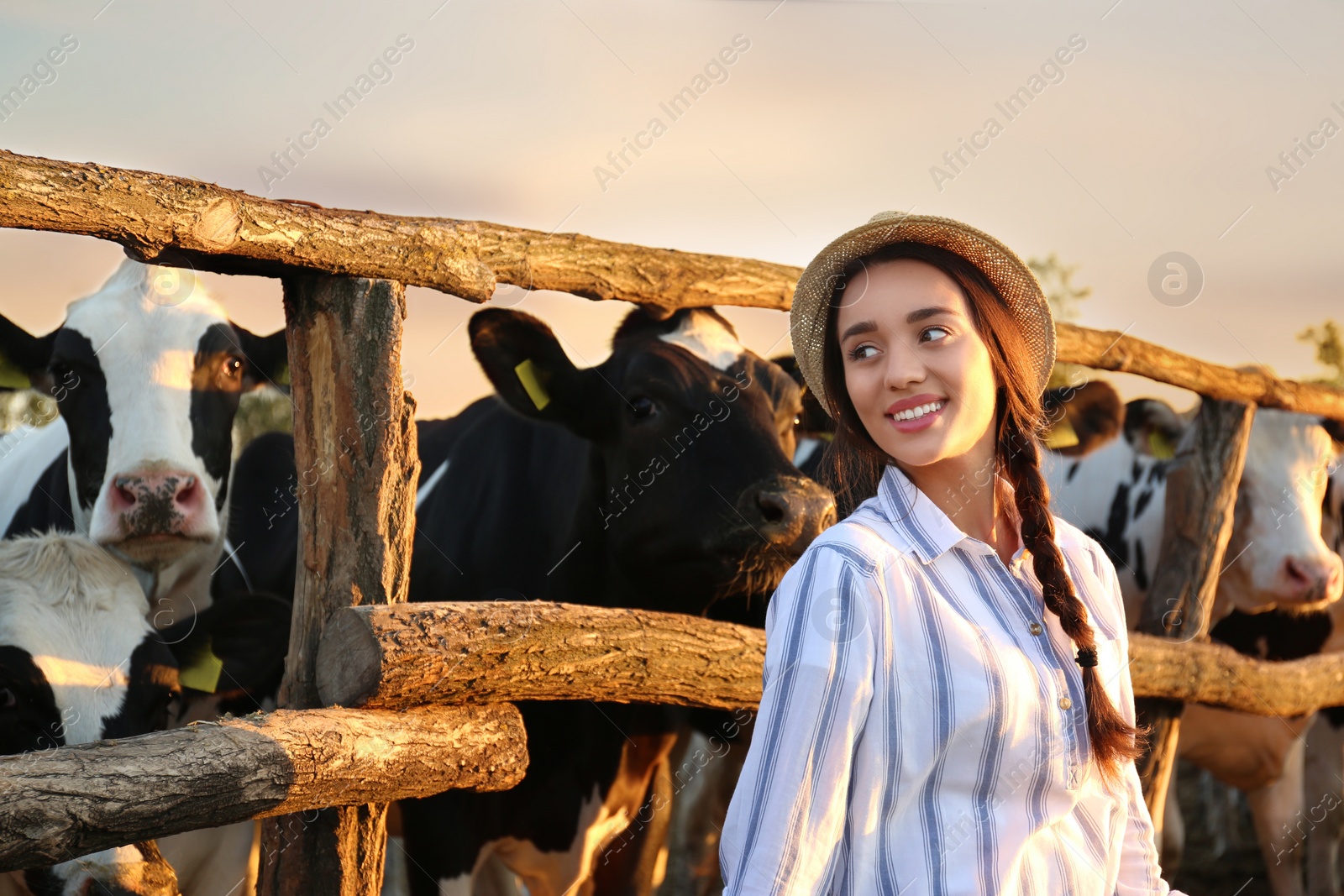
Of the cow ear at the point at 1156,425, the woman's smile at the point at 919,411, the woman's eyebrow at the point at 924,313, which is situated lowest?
the woman's smile at the point at 919,411

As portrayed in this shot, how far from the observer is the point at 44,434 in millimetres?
4395

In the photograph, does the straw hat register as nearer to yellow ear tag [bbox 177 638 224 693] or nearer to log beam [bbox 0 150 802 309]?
log beam [bbox 0 150 802 309]

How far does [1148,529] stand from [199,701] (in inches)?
176

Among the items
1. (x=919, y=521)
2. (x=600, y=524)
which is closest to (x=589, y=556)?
(x=600, y=524)

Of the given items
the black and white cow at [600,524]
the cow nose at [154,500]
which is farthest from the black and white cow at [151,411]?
the black and white cow at [600,524]

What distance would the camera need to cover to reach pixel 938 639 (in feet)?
4.99

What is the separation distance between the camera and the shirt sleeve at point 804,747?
1370 millimetres

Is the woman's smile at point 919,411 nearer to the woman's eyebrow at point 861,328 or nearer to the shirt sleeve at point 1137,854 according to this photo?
the woman's eyebrow at point 861,328

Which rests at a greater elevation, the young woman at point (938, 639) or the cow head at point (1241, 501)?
the cow head at point (1241, 501)

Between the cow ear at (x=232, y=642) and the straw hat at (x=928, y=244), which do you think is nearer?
Result: the straw hat at (x=928, y=244)

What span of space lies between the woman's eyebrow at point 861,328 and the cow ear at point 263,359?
272 cm

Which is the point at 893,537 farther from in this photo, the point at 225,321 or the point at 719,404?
the point at 225,321

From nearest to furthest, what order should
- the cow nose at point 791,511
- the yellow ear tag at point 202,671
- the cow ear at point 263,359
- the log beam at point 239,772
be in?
the log beam at point 239,772, the yellow ear tag at point 202,671, the cow nose at point 791,511, the cow ear at point 263,359

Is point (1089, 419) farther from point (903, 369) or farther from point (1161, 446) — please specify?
point (903, 369)
